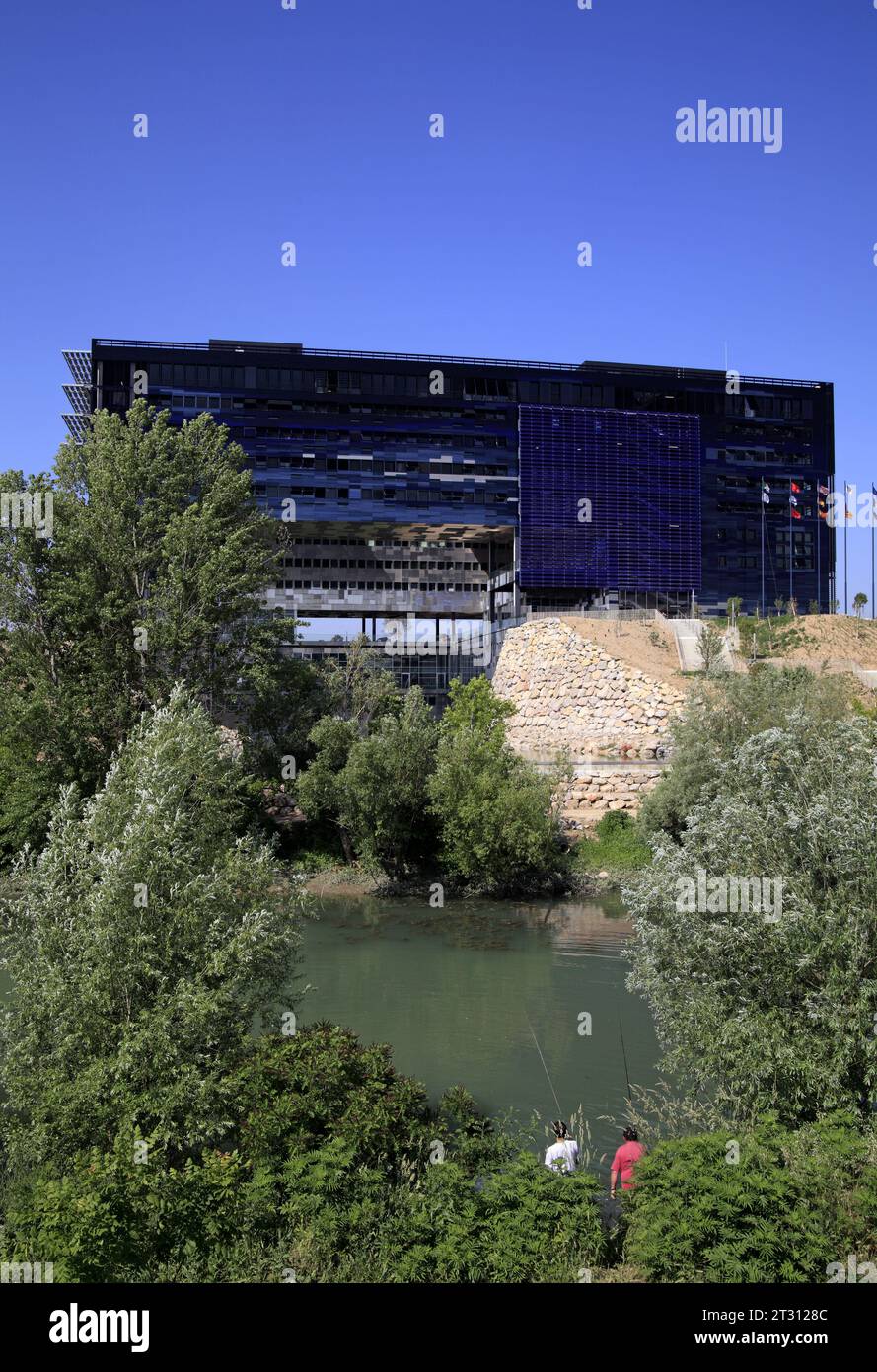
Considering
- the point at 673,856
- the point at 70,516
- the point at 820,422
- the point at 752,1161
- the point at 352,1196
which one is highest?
the point at 820,422

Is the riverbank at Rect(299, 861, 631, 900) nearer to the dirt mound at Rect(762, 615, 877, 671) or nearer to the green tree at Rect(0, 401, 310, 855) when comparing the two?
the green tree at Rect(0, 401, 310, 855)

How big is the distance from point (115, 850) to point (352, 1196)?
6120mm

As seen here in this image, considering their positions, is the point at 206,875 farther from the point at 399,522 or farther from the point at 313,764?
the point at 399,522

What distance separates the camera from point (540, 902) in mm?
42062

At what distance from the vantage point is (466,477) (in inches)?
3438

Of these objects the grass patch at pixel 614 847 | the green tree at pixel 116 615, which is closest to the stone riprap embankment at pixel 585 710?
the grass patch at pixel 614 847

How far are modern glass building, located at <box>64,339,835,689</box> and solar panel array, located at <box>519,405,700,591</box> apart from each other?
0.36 ft

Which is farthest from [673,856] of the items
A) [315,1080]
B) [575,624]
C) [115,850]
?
[575,624]

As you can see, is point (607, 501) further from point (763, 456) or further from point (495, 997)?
point (495, 997)

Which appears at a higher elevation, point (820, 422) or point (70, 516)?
point (820, 422)

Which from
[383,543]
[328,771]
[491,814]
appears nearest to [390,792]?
[328,771]

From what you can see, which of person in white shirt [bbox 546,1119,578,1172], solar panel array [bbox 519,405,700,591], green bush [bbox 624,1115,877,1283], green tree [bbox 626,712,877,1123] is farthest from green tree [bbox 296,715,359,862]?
solar panel array [bbox 519,405,700,591]

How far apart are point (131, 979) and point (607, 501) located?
75.5 meters

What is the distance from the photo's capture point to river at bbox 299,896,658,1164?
70.7 ft
